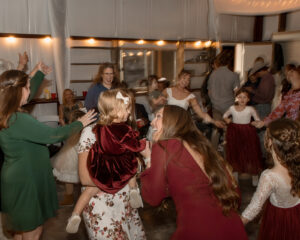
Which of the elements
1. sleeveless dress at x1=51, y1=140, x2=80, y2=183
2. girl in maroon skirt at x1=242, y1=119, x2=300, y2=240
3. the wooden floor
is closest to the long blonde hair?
girl in maroon skirt at x1=242, y1=119, x2=300, y2=240

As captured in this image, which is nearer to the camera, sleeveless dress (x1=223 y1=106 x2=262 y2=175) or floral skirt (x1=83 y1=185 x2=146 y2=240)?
floral skirt (x1=83 y1=185 x2=146 y2=240)

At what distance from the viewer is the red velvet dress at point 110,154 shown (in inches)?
65.8

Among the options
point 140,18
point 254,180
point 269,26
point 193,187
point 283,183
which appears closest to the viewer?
point 193,187

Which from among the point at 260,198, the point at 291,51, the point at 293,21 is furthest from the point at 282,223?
the point at 293,21

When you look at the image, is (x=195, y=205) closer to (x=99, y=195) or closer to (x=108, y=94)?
(x=99, y=195)

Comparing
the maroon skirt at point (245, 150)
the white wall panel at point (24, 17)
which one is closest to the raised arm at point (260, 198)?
the maroon skirt at point (245, 150)

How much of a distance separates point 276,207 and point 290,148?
369 mm

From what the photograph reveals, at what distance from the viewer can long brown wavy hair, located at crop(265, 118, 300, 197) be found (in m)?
1.67

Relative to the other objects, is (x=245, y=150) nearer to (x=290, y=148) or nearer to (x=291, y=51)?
(x=290, y=148)

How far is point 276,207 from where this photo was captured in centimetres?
178

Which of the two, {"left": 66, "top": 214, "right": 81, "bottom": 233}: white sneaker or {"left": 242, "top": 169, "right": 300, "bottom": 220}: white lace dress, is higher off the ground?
{"left": 242, "top": 169, "right": 300, "bottom": 220}: white lace dress

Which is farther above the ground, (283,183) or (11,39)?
(11,39)

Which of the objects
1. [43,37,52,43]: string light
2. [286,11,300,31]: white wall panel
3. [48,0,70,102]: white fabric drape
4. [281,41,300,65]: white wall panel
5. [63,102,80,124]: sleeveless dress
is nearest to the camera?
[63,102,80,124]: sleeveless dress

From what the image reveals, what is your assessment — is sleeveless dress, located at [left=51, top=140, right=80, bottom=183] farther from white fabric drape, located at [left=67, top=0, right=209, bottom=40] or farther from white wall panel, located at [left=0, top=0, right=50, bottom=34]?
white fabric drape, located at [left=67, top=0, right=209, bottom=40]
